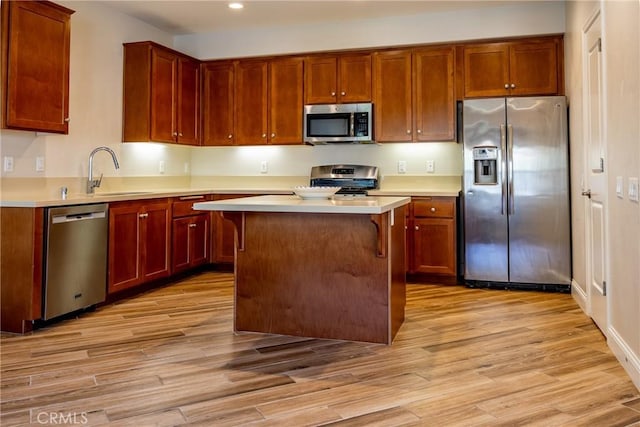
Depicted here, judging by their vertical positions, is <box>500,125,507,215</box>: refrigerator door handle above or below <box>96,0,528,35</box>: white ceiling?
below

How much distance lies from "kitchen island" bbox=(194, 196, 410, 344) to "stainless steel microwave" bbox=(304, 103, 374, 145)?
2.02m

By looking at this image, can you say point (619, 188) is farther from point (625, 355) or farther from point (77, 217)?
point (77, 217)

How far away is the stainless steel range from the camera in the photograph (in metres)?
5.02

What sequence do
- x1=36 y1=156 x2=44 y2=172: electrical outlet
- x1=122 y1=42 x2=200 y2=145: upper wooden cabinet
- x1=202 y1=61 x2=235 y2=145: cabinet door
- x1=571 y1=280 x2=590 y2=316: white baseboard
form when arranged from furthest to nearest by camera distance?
x1=202 y1=61 x2=235 y2=145: cabinet door < x1=122 y1=42 x2=200 y2=145: upper wooden cabinet < x1=36 y1=156 x2=44 y2=172: electrical outlet < x1=571 y1=280 x2=590 y2=316: white baseboard

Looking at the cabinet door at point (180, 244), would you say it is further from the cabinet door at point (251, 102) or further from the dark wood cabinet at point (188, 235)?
the cabinet door at point (251, 102)

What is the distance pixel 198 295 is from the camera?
407cm

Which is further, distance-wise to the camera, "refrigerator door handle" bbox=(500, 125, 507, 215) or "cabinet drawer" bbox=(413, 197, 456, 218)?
"cabinet drawer" bbox=(413, 197, 456, 218)

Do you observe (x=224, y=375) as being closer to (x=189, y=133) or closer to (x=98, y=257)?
(x=98, y=257)

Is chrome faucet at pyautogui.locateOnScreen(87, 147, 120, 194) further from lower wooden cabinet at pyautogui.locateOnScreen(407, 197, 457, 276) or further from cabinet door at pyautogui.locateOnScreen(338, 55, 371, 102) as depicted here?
lower wooden cabinet at pyautogui.locateOnScreen(407, 197, 457, 276)

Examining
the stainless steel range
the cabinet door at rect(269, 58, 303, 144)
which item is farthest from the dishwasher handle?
the stainless steel range

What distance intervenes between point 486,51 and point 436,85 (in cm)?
55

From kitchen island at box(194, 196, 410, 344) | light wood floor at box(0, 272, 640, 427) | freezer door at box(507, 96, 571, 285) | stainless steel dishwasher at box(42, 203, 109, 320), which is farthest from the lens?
freezer door at box(507, 96, 571, 285)

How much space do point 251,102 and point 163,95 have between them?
97cm

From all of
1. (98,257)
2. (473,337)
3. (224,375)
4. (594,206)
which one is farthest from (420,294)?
(98,257)
